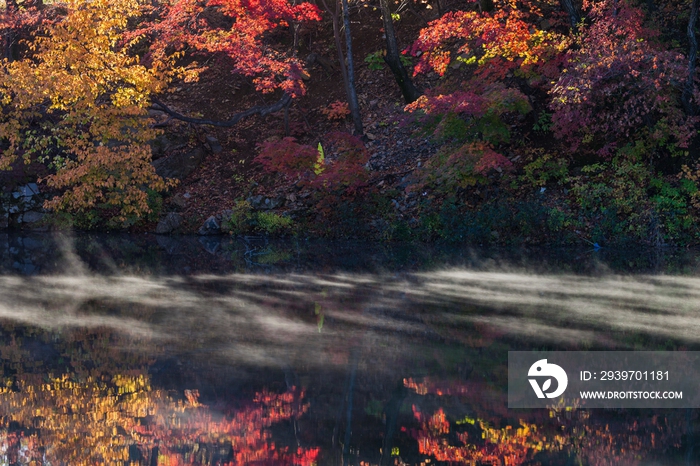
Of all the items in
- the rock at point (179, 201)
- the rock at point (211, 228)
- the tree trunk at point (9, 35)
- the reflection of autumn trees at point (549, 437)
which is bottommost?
the reflection of autumn trees at point (549, 437)

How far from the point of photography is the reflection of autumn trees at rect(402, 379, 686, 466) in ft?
16.0

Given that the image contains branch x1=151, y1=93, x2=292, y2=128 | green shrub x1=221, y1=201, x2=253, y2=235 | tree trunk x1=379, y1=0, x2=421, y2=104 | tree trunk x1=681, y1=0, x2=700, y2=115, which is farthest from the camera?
branch x1=151, y1=93, x2=292, y2=128

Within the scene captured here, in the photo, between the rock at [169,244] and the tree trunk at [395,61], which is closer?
the rock at [169,244]

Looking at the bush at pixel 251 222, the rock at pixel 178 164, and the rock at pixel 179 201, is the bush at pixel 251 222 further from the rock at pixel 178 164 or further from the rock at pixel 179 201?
the rock at pixel 178 164

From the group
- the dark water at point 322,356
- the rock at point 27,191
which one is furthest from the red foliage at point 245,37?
the dark water at point 322,356

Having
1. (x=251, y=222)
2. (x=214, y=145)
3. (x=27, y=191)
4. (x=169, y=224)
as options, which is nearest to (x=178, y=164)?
(x=214, y=145)

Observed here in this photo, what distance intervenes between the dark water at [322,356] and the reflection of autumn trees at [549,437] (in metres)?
0.02

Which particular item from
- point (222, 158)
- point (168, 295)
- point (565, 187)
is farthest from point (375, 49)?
point (168, 295)

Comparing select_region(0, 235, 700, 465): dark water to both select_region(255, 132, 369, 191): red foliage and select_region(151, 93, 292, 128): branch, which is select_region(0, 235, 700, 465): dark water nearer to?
select_region(255, 132, 369, 191): red foliage

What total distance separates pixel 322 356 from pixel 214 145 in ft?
59.7

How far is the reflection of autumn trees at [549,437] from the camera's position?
4.86m

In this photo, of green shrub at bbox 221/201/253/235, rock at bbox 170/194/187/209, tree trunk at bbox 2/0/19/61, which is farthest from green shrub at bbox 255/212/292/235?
tree trunk at bbox 2/0/19/61

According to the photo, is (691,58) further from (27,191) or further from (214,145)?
(27,191)

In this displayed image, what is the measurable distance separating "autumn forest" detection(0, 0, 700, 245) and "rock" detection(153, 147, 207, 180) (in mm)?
81
